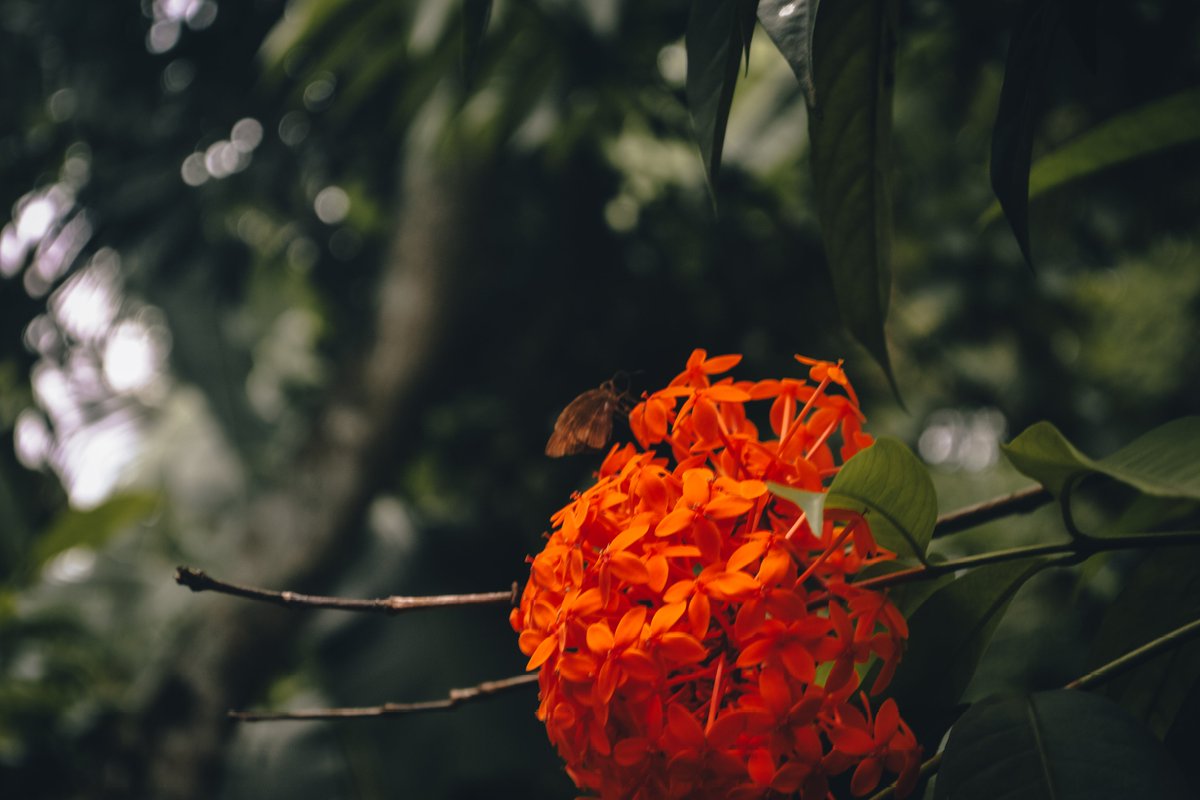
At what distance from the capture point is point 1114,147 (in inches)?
38.6

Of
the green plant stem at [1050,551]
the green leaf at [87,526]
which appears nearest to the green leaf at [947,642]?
the green plant stem at [1050,551]

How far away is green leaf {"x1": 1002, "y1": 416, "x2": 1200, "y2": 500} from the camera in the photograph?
22.0 inches

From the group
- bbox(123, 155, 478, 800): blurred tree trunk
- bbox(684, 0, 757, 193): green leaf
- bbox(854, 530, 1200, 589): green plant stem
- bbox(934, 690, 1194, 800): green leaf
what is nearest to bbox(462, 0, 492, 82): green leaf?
bbox(684, 0, 757, 193): green leaf

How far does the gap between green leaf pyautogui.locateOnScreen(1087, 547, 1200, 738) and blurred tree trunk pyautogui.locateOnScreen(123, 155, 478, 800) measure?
2.34 m

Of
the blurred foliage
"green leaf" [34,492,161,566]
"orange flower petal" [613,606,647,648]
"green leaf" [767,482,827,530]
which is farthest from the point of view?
"green leaf" [34,492,161,566]

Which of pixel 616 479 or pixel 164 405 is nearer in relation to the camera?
pixel 616 479

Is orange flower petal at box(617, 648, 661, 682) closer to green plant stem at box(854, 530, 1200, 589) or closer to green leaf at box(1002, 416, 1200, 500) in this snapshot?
green plant stem at box(854, 530, 1200, 589)

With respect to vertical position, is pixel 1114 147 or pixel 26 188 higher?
pixel 26 188

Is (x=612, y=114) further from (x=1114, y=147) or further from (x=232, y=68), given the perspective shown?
(x=1114, y=147)

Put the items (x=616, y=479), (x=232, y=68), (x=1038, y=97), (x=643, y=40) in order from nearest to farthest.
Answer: (x=1038, y=97)
(x=616, y=479)
(x=643, y=40)
(x=232, y=68)

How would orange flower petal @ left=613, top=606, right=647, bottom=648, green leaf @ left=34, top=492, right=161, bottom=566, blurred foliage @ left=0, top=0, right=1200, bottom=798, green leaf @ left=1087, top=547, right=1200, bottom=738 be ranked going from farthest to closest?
green leaf @ left=34, top=492, right=161, bottom=566 < blurred foliage @ left=0, top=0, right=1200, bottom=798 < green leaf @ left=1087, top=547, right=1200, bottom=738 < orange flower petal @ left=613, top=606, right=647, bottom=648

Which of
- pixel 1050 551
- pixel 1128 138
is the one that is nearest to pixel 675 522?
pixel 1050 551

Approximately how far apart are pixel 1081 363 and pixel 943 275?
2.26m

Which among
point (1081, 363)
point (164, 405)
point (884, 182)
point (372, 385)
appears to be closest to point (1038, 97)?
point (884, 182)
